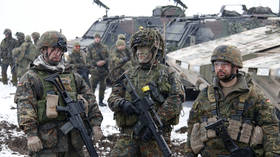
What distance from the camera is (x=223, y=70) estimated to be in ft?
10.3

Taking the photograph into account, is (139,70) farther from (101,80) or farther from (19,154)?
(101,80)

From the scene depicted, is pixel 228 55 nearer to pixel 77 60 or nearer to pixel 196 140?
pixel 196 140

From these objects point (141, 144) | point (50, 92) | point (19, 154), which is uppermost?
point (50, 92)

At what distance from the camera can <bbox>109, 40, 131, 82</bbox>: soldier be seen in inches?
362

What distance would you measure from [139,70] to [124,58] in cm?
527

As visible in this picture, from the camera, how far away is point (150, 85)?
380 centimetres

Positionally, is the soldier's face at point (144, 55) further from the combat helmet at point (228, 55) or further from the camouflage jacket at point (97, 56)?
the camouflage jacket at point (97, 56)

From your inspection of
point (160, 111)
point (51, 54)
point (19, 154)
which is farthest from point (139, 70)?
point (19, 154)

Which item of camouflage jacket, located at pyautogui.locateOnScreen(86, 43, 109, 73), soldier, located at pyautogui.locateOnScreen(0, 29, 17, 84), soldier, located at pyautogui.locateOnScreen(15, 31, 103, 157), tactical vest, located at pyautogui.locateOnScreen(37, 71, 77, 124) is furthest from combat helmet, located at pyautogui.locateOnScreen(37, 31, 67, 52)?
soldier, located at pyautogui.locateOnScreen(0, 29, 17, 84)

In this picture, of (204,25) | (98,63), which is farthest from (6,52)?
(204,25)

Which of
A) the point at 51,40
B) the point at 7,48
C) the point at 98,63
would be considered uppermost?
the point at 51,40

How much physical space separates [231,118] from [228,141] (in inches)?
7.3

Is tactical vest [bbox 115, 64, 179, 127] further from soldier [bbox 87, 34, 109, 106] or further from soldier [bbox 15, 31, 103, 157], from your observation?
soldier [bbox 87, 34, 109, 106]

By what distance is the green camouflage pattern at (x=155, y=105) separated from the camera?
3.76 metres
